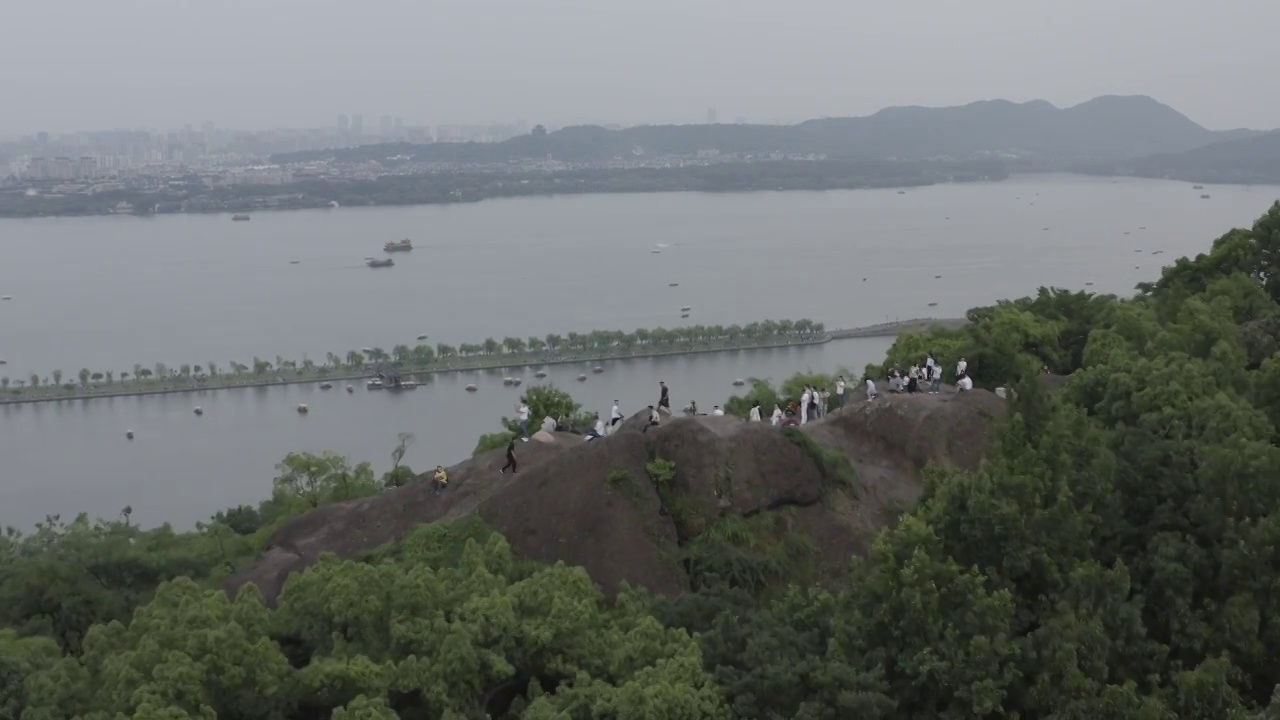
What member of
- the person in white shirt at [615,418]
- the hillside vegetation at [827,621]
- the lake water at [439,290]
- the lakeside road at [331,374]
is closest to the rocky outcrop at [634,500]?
the hillside vegetation at [827,621]

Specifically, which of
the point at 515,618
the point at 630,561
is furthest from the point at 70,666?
the point at 630,561

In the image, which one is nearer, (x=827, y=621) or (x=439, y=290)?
(x=827, y=621)

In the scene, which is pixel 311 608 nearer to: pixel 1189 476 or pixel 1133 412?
pixel 1189 476

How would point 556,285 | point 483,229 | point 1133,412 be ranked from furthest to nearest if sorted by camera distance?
point 483,229, point 556,285, point 1133,412

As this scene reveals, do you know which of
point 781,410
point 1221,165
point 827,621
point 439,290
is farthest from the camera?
point 1221,165

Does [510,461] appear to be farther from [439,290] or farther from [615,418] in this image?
[439,290]

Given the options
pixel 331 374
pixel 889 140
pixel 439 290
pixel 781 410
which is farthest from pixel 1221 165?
pixel 781 410

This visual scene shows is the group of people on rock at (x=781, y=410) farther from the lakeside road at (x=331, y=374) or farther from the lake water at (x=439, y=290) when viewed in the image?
the lakeside road at (x=331, y=374)
